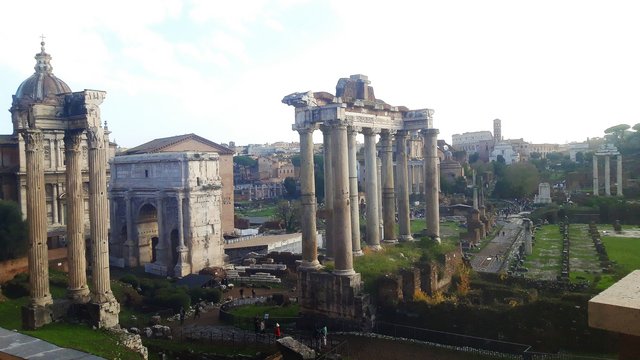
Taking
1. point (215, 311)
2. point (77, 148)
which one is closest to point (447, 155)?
point (215, 311)

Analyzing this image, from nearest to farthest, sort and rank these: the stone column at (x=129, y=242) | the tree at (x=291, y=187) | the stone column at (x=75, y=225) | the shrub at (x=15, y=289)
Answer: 1. the stone column at (x=75, y=225)
2. the shrub at (x=15, y=289)
3. the stone column at (x=129, y=242)
4. the tree at (x=291, y=187)

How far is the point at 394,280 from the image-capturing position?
63.3ft

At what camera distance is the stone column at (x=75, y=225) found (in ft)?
59.8

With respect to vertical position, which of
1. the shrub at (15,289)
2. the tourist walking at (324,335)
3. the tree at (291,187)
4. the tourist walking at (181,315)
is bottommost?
the tourist walking at (181,315)

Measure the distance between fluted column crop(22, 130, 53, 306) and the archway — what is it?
72.9ft

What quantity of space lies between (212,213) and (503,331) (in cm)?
2536

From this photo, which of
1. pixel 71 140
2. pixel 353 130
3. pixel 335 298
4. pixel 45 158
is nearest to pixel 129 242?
pixel 45 158

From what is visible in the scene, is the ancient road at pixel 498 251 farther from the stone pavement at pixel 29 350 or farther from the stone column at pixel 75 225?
the stone pavement at pixel 29 350

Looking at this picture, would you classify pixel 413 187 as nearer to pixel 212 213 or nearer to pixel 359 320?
pixel 212 213

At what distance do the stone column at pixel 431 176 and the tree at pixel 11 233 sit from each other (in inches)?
847

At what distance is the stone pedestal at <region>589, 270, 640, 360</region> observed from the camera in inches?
131

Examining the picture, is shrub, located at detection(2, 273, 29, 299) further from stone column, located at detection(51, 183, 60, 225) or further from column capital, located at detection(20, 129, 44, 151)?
stone column, located at detection(51, 183, 60, 225)

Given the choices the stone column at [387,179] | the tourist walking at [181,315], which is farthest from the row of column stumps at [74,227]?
the stone column at [387,179]

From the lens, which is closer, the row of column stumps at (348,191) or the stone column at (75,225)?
the stone column at (75,225)
